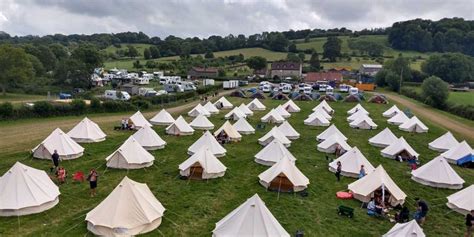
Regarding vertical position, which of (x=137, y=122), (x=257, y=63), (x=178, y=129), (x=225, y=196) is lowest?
(x=225, y=196)

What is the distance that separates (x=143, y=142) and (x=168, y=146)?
232cm

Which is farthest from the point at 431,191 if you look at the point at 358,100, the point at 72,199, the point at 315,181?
the point at 358,100

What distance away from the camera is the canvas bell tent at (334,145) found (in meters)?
30.3

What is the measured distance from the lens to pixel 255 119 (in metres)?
46.5

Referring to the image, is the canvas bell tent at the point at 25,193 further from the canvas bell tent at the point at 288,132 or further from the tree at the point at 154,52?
the tree at the point at 154,52

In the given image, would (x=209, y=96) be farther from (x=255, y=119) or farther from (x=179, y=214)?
(x=179, y=214)

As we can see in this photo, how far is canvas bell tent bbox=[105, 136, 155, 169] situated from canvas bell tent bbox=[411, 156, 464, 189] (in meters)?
17.8

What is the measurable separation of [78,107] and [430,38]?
5504 inches

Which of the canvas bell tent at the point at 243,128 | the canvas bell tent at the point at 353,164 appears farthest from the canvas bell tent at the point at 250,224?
the canvas bell tent at the point at 243,128

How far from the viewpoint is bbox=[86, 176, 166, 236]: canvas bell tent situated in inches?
610

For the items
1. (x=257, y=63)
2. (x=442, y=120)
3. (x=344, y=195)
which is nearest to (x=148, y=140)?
(x=344, y=195)

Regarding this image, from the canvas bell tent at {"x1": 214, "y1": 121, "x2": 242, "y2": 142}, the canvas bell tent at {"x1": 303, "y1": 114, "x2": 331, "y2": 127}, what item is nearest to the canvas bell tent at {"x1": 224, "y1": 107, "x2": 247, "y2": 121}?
the canvas bell tent at {"x1": 303, "y1": 114, "x2": 331, "y2": 127}

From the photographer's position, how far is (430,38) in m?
145

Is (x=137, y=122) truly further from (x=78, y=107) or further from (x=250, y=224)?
(x=250, y=224)
